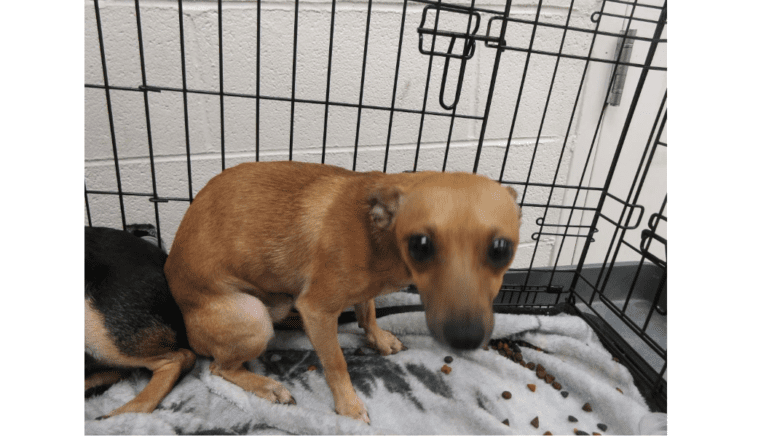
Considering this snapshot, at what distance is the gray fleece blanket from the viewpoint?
1376 millimetres

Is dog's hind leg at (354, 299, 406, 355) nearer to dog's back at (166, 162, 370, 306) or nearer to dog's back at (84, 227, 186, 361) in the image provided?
dog's back at (166, 162, 370, 306)

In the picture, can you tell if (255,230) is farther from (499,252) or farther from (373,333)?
(499,252)

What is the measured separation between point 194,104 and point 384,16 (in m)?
1.07

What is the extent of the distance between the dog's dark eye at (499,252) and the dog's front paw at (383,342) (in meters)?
0.86

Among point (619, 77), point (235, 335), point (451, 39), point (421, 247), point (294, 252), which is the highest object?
point (451, 39)

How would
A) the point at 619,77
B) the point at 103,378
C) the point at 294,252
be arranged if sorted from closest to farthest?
the point at 294,252, the point at 103,378, the point at 619,77

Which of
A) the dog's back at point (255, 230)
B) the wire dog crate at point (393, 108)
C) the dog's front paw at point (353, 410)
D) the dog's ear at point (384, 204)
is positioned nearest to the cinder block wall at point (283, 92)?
the wire dog crate at point (393, 108)

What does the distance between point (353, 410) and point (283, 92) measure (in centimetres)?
156

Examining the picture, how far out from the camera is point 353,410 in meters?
1.44

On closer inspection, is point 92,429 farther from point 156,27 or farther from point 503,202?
point 156,27

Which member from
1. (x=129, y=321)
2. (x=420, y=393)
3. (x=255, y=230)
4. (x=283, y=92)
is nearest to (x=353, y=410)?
(x=420, y=393)

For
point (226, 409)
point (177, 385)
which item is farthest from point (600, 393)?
point (177, 385)

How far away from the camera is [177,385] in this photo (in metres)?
1.49

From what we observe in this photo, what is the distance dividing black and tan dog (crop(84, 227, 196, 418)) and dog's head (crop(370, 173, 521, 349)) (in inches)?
38.7
